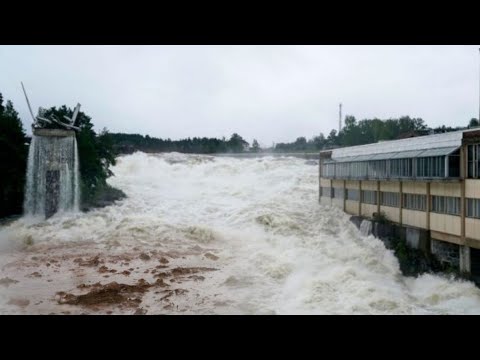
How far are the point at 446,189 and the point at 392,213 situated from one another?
3.26 m

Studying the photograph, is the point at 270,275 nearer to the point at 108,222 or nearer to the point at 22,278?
the point at 22,278

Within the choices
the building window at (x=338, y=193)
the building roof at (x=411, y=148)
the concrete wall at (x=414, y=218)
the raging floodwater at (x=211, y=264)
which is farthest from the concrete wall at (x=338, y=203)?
the concrete wall at (x=414, y=218)

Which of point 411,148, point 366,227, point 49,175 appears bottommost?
point 366,227

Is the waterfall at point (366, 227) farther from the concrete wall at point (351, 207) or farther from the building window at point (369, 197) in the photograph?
the concrete wall at point (351, 207)

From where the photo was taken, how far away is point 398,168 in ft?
45.4

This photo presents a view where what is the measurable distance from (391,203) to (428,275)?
142 inches

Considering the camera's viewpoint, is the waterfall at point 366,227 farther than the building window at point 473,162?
Yes

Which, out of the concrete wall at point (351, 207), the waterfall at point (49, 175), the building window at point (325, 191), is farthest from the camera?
the building window at point (325, 191)

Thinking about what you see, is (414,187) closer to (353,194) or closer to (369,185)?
(369,185)

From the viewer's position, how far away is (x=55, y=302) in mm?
9078

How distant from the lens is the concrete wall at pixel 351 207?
683 inches

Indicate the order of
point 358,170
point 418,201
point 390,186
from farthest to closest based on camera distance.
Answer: point 358,170
point 390,186
point 418,201

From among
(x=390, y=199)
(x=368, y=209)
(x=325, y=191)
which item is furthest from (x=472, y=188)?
(x=325, y=191)

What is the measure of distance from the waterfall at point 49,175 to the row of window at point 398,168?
42.5 feet
